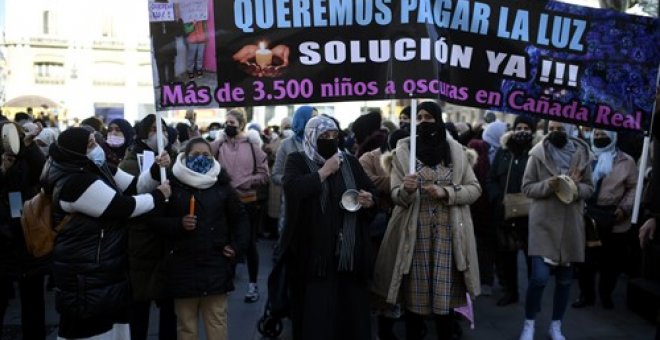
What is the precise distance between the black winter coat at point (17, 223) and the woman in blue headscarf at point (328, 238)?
2.04 m

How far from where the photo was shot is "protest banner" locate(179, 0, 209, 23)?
3.66 m

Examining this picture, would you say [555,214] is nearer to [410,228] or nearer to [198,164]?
[410,228]

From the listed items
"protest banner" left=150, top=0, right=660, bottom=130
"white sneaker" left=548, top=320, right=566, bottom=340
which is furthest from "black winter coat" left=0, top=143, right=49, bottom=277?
"white sneaker" left=548, top=320, right=566, bottom=340

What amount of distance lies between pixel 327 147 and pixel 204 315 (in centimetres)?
150

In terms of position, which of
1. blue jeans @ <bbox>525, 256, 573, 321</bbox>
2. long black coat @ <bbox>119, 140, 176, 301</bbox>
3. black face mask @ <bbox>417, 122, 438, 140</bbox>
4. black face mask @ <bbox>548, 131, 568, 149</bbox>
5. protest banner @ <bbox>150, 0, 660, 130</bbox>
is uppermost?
protest banner @ <bbox>150, 0, 660, 130</bbox>

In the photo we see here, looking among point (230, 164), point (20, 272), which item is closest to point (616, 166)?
point (230, 164)

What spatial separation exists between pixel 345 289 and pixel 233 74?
1.61 meters

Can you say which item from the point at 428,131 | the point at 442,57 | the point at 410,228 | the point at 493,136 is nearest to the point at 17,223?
the point at 410,228

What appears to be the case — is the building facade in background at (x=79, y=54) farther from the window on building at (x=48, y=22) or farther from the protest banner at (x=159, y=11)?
the protest banner at (x=159, y=11)

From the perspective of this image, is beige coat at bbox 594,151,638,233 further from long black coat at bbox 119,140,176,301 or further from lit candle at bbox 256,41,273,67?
long black coat at bbox 119,140,176,301

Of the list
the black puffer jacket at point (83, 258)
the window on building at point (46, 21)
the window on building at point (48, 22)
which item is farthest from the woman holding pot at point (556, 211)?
the window on building at point (46, 21)

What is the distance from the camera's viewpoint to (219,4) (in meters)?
3.70

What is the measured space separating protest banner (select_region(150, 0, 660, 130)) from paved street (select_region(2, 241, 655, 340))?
2353 millimetres

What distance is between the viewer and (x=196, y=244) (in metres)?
3.91
